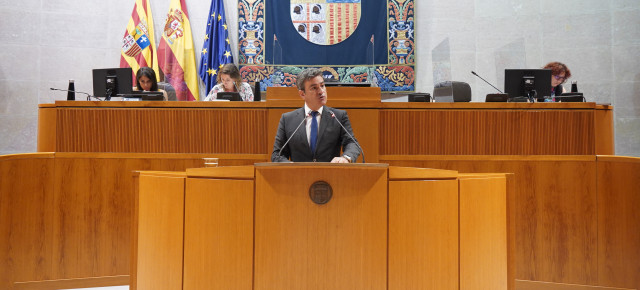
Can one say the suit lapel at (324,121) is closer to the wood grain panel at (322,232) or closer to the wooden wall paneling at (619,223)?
the wood grain panel at (322,232)

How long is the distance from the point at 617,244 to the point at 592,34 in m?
4.43

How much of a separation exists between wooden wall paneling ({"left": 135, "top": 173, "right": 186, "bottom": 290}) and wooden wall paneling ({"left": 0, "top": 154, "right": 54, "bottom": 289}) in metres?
1.51

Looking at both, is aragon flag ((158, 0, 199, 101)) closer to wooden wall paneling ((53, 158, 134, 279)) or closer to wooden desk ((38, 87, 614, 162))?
wooden desk ((38, 87, 614, 162))

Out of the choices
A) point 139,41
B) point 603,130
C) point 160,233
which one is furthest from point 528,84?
point 139,41

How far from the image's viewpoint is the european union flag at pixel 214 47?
714 cm

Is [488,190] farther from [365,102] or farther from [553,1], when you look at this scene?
[553,1]

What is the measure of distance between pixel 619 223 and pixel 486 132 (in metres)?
1.07

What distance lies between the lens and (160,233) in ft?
7.77

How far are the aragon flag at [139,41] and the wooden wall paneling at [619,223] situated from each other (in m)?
5.75

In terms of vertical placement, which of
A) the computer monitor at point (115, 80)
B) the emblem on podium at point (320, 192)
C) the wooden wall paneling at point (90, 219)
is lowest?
the wooden wall paneling at point (90, 219)

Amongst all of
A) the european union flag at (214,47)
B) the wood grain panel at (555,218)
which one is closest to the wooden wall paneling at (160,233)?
the wood grain panel at (555,218)

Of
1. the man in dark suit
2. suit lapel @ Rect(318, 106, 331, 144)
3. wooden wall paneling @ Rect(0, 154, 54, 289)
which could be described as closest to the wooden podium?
the man in dark suit

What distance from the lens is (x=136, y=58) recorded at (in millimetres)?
7094

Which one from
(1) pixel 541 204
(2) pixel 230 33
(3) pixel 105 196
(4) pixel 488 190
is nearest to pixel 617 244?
(1) pixel 541 204
